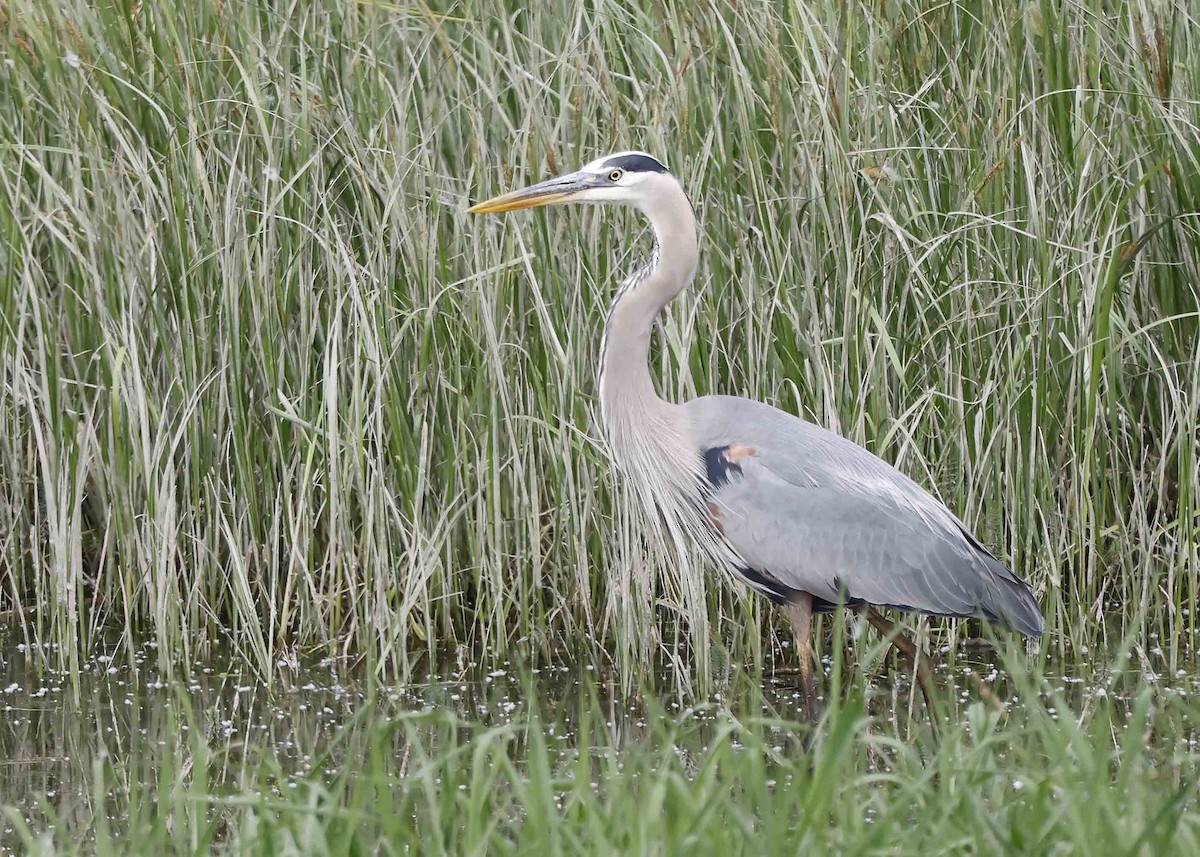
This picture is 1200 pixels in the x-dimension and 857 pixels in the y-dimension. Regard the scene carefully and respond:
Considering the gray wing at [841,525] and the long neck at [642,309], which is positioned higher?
the long neck at [642,309]

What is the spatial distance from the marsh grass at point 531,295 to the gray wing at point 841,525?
215 mm

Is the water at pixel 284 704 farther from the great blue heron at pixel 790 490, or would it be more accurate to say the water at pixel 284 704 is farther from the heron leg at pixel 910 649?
the great blue heron at pixel 790 490

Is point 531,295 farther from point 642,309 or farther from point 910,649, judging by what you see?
point 910,649

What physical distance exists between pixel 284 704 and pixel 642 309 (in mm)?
1336

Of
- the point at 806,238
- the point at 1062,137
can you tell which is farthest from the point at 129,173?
the point at 1062,137

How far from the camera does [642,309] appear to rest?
4.07 m

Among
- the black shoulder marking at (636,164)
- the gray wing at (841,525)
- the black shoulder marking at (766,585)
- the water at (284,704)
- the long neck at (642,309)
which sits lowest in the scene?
the water at (284,704)

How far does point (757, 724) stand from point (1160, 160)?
7.92 ft

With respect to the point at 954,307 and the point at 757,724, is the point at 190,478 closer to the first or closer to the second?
the point at 954,307

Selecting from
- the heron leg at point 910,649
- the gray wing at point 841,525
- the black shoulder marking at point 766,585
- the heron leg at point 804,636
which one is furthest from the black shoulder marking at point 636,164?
the heron leg at point 910,649

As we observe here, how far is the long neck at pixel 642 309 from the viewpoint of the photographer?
13.3 ft

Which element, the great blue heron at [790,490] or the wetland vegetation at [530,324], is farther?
the wetland vegetation at [530,324]

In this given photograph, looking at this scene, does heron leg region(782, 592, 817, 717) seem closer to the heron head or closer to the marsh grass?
the marsh grass

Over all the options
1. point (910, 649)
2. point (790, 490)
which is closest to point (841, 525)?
point (790, 490)
